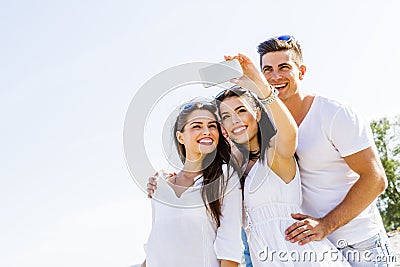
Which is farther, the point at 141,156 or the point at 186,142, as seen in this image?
the point at 186,142

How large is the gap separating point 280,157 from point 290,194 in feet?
0.81

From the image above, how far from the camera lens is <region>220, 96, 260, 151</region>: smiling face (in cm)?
356

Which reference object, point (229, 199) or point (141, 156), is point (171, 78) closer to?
point (141, 156)

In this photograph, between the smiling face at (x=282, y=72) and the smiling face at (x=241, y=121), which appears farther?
the smiling face at (x=282, y=72)

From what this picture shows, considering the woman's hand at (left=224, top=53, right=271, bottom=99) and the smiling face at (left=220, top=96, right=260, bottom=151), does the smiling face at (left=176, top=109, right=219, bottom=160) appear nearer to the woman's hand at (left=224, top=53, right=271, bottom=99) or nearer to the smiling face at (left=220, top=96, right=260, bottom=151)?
the smiling face at (left=220, top=96, right=260, bottom=151)

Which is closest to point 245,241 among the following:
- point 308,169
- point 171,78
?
point 308,169

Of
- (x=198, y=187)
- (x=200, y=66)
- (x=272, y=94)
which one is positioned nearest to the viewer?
(x=272, y=94)

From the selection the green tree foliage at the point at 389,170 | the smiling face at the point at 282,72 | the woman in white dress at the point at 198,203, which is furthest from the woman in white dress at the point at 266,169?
the green tree foliage at the point at 389,170

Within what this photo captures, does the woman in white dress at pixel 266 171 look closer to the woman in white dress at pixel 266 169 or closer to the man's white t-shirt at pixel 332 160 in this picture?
the woman in white dress at pixel 266 169

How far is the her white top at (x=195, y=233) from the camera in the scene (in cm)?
342

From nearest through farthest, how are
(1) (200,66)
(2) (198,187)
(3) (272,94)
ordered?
(3) (272,94) → (1) (200,66) → (2) (198,187)

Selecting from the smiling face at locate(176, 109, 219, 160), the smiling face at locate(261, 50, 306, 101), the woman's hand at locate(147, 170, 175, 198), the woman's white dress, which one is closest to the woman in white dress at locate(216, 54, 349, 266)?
the woman's white dress

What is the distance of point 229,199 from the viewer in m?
3.52

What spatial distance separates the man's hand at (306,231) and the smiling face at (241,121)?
0.61m
